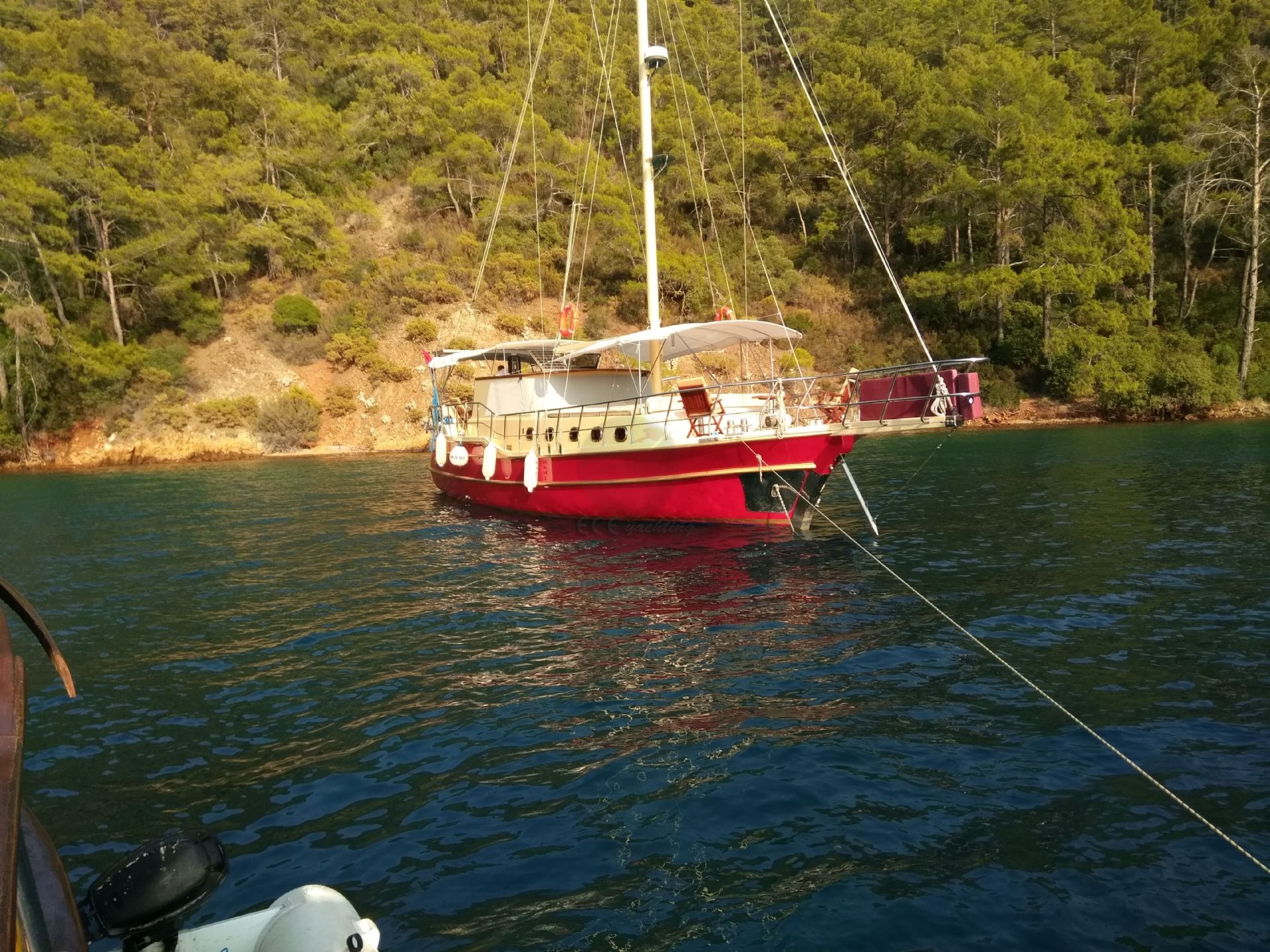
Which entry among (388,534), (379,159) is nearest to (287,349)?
(379,159)

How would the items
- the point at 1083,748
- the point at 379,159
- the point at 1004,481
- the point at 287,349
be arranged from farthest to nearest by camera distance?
1. the point at 379,159
2. the point at 287,349
3. the point at 1004,481
4. the point at 1083,748

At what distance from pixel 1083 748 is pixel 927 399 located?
6.59 metres

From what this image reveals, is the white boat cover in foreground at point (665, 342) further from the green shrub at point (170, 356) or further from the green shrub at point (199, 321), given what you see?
the green shrub at point (199, 321)

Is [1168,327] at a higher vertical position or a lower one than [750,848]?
higher

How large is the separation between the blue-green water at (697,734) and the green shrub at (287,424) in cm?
2532

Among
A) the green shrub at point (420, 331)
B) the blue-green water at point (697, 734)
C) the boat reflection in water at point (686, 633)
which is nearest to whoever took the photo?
the blue-green water at point (697, 734)

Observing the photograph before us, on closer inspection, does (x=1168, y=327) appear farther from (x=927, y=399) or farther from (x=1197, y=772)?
(x=1197, y=772)

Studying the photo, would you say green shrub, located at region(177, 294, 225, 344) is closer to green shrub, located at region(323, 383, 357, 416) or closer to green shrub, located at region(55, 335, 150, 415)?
green shrub, located at region(55, 335, 150, 415)

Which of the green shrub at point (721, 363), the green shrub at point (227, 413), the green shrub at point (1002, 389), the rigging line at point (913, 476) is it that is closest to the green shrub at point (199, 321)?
the green shrub at point (227, 413)

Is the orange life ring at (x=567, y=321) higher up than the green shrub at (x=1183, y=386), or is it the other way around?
the orange life ring at (x=567, y=321)

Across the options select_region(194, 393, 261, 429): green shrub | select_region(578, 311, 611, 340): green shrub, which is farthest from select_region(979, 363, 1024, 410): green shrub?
select_region(194, 393, 261, 429): green shrub

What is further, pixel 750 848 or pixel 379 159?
pixel 379 159

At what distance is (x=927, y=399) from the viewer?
1139 centimetres

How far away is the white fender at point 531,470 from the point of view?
1534 centimetres
